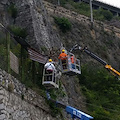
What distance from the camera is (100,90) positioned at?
17.9m

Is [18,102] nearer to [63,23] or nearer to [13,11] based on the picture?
[13,11]

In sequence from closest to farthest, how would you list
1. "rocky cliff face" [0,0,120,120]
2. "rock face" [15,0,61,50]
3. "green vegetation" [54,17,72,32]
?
"rocky cliff face" [0,0,120,120]
"rock face" [15,0,61,50]
"green vegetation" [54,17,72,32]

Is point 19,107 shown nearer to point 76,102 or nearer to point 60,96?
point 60,96

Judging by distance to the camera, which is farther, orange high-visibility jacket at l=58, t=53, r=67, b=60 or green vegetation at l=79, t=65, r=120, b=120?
green vegetation at l=79, t=65, r=120, b=120

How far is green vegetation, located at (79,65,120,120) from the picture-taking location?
15852mm

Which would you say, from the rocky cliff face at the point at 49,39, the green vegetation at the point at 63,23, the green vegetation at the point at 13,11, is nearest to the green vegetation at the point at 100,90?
the rocky cliff face at the point at 49,39

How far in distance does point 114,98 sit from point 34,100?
7.89m

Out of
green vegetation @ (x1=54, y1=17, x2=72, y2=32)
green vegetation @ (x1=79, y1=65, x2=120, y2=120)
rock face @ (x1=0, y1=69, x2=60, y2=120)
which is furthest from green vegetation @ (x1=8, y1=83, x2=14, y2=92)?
green vegetation @ (x1=54, y1=17, x2=72, y2=32)

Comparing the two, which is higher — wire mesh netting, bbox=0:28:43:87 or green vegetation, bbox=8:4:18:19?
green vegetation, bbox=8:4:18:19

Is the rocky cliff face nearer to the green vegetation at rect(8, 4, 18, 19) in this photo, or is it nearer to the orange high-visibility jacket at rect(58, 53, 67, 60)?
the green vegetation at rect(8, 4, 18, 19)

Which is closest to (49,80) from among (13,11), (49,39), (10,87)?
(10,87)

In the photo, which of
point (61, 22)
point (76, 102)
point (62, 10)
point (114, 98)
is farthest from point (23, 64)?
point (62, 10)

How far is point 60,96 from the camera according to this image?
1248cm

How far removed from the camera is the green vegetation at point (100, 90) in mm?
15852
